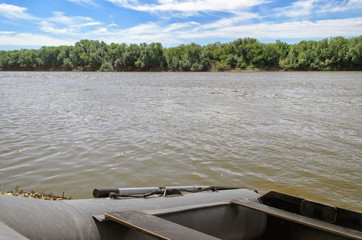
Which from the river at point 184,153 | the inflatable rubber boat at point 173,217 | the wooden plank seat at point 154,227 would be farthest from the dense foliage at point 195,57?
the wooden plank seat at point 154,227

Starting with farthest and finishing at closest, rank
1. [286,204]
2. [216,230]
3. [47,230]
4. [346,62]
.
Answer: [346,62], [286,204], [216,230], [47,230]

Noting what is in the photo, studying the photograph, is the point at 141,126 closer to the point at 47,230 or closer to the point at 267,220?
the point at 267,220

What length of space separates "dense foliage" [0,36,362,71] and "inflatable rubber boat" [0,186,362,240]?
10183 cm

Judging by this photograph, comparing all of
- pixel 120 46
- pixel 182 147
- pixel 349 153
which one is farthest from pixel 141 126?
pixel 120 46

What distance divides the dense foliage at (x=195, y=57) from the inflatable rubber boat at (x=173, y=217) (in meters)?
102

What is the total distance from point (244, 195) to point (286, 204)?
1.65 feet

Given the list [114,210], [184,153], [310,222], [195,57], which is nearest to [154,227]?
[114,210]

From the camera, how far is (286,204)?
11.3ft

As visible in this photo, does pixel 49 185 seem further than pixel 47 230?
Yes

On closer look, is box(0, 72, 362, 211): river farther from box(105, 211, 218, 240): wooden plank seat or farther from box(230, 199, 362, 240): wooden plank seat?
box(105, 211, 218, 240): wooden plank seat

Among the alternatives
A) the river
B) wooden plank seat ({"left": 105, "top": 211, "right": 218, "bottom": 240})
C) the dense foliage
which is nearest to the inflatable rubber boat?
wooden plank seat ({"left": 105, "top": 211, "right": 218, "bottom": 240})

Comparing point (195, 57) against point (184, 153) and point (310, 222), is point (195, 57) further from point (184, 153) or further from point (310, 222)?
point (310, 222)

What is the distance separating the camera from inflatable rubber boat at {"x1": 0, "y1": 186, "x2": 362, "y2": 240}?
6.15 ft

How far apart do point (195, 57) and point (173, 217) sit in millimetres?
113748
